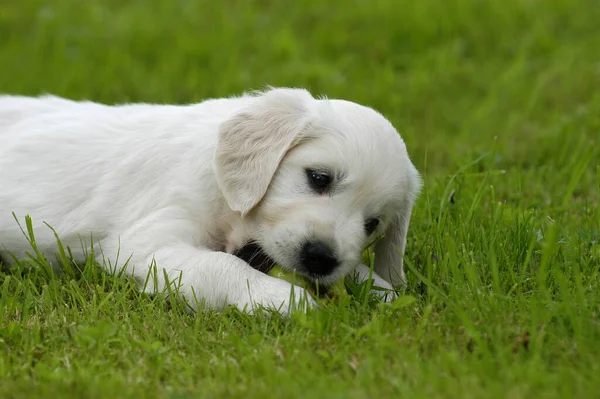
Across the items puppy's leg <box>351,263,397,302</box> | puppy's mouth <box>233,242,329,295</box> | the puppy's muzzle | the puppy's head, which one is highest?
the puppy's head

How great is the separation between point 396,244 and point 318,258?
0.83m

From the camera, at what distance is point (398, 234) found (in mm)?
4953

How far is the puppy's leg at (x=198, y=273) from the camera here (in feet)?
14.1

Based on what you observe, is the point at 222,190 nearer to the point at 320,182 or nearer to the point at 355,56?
the point at 320,182

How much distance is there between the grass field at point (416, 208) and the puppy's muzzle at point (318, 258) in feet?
0.57

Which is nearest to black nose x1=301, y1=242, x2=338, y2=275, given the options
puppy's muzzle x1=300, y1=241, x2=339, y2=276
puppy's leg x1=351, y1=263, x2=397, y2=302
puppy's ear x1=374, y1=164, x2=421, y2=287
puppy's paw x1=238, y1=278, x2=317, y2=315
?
puppy's muzzle x1=300, y1=241, x2=339, y2=276

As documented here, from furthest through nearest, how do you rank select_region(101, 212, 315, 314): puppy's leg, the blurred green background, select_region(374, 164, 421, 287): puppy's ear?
the blurred green background → select_region(374, 164, 421, 287): puppy's ear → select_region(101, 212, 315, 314): puppy's leg

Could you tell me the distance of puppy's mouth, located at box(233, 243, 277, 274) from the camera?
461 cm

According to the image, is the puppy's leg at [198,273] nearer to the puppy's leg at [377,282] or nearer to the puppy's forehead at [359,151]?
the puppy's leg at [377,282]

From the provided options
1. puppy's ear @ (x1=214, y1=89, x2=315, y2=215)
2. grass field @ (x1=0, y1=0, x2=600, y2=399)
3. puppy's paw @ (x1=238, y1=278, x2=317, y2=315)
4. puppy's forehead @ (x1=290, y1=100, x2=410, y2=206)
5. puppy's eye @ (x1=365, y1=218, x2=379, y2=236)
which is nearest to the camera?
grass field @ (x1=0, y1=0, x2=600, y2=399)

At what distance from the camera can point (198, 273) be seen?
14.5ft

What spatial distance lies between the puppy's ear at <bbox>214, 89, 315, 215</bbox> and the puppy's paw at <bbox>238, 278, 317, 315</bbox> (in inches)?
17.0

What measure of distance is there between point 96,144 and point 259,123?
115cm

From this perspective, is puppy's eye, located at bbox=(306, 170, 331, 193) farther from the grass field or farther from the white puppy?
the grass field
